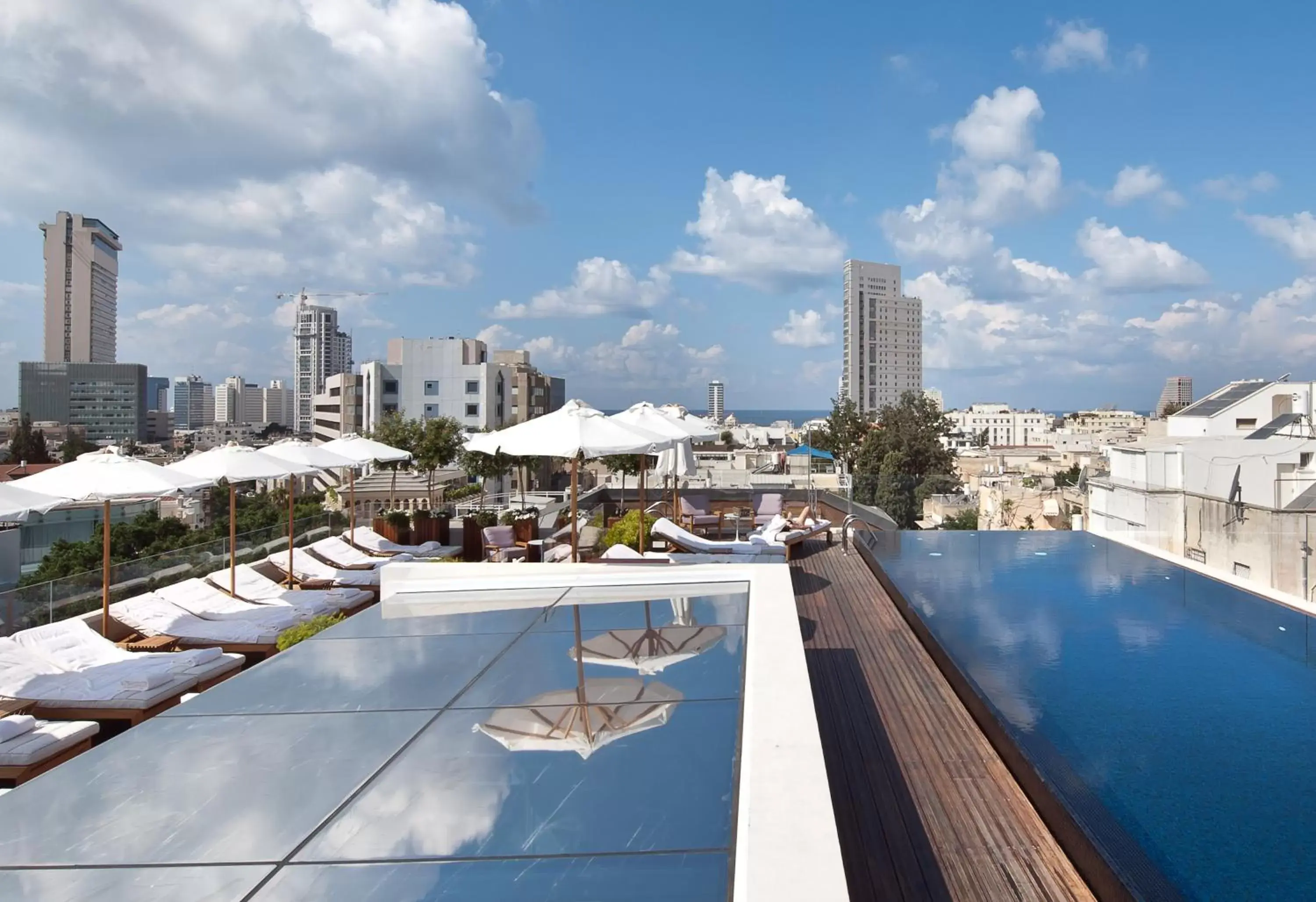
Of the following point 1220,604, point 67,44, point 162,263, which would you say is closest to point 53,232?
point 162,263

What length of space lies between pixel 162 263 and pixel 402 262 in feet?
31.5

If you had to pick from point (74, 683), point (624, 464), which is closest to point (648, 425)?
point (624, 464)

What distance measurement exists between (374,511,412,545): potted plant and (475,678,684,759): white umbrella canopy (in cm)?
1165

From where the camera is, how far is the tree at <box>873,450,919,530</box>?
54.7ft

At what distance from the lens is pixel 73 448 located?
75.8 meters

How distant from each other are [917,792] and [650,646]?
159 cm

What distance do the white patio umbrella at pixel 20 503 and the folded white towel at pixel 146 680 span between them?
59.1 inches

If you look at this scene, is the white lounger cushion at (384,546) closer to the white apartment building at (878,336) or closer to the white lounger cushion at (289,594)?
the white lounger cushion at (289,594)

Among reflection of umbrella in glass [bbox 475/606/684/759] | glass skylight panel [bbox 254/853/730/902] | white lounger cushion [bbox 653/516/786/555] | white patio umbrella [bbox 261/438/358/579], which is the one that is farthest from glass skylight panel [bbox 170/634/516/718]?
white patio umbrella [bbox 261/438/358/579]

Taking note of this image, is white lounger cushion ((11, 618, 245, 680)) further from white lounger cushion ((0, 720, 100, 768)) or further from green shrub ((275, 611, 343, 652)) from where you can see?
white lounger cushion ((0, 720, 100, 768))

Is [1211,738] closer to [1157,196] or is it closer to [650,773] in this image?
[650,773]

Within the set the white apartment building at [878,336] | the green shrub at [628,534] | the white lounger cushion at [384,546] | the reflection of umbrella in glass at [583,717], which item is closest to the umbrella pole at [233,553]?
the white lounger cushion at [384,546]

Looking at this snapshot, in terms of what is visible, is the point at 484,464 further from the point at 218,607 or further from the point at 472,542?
the point at 218,607

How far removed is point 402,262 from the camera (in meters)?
33.6
